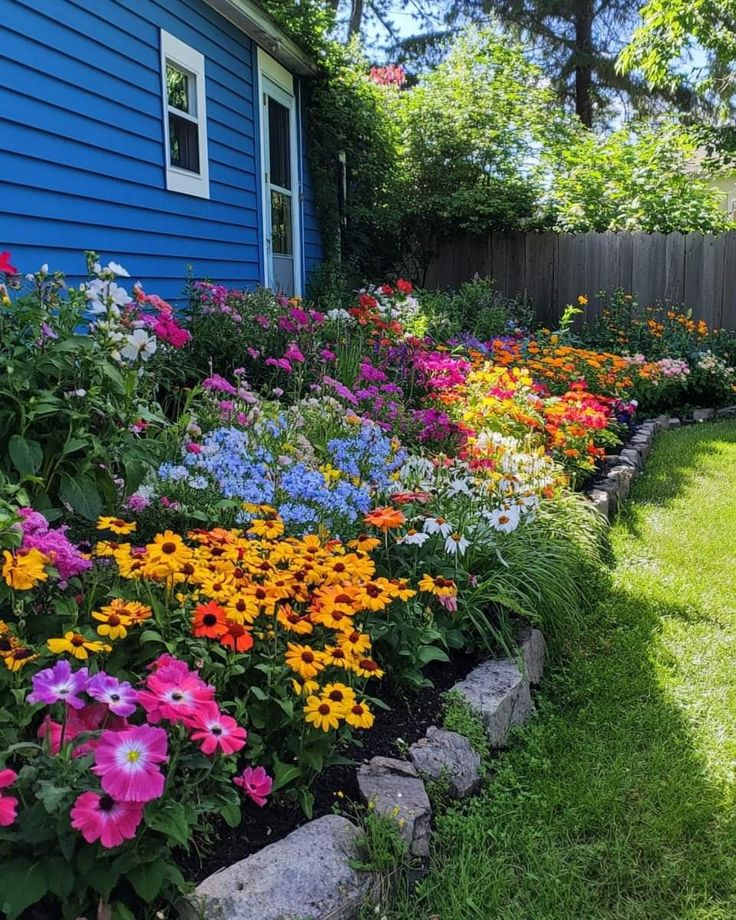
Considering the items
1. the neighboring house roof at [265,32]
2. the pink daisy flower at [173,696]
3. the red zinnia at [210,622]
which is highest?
the neighboring house roof at [265,32]

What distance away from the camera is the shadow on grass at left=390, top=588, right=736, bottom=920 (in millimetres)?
1758

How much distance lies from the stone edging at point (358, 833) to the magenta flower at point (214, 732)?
0.27 metres

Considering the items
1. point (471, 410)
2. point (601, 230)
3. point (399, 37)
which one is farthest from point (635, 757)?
point (399, 37)

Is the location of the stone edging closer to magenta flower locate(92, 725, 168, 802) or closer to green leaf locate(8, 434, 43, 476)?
magenta flower locate(92, 725, 168, 802)

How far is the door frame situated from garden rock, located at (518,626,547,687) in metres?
5.51

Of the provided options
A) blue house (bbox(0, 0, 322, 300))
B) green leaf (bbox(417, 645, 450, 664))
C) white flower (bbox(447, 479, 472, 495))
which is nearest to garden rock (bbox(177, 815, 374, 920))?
green leaf (bbox(417, 645, 450, 664))

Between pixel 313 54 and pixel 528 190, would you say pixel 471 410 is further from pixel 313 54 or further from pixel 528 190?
pixel 528 190

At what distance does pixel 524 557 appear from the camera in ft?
9.59

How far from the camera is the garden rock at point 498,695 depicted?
2254 millimetres

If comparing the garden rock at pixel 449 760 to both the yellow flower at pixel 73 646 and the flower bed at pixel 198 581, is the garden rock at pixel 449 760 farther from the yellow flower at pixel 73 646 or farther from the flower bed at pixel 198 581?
the yellow flower at pixel 73 646

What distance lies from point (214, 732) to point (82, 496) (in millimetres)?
995

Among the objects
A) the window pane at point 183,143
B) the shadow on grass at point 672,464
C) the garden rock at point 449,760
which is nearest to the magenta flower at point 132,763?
the garden rock at point 449,760

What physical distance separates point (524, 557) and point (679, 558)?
1.29 m

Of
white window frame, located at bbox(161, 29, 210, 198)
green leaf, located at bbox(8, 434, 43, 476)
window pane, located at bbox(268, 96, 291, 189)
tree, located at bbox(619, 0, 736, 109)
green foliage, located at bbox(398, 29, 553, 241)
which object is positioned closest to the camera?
green leaf, located at bbox(8, 434, 43, 476)
